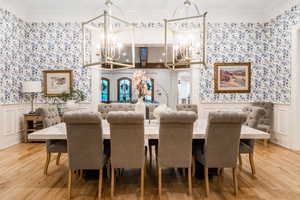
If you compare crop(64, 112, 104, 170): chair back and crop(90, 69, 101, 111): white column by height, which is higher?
crop(90, 69, 101, 111): white column

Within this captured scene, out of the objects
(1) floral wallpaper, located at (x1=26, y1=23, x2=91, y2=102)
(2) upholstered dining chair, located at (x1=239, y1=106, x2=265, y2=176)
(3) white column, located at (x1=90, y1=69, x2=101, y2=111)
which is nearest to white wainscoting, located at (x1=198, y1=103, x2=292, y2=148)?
(2) upholstered dining chair, located at (x1=239, y1=106, x2=265, y2=176)

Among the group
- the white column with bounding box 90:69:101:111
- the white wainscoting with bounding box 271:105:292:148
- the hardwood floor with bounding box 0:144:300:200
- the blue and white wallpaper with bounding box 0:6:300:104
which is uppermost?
the blue and white wallpaper with bounding box 0:6:300:104

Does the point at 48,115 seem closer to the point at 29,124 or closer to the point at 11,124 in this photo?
the point at 11,124

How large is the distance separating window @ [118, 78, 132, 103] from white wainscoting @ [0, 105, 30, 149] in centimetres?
703

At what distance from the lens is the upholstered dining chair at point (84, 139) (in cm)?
222

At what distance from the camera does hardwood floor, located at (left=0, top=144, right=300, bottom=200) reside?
2449 millimetres

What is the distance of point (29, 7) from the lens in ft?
16.9

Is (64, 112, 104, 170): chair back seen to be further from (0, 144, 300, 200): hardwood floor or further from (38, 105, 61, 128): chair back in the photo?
(38, 105, 61, 128): chair back

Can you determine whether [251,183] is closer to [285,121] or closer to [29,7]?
[285,121]

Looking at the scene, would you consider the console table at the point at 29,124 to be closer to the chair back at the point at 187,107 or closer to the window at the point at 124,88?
the chair back at the point at 187,107

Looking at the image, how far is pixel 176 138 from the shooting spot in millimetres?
2367

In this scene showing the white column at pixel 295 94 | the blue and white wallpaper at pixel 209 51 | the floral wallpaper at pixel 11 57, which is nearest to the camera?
the white column at pixel 295 94

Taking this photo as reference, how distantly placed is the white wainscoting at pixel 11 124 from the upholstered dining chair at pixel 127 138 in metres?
3.43

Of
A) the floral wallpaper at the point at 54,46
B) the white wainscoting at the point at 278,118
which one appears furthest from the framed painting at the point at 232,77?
the floral wallpaper at the point at 54,46
